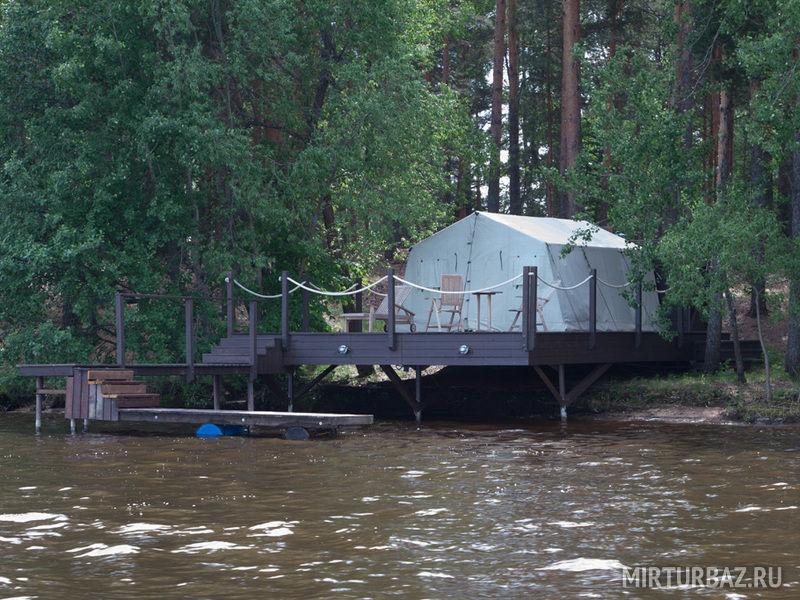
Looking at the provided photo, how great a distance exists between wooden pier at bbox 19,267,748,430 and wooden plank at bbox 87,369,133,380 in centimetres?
1

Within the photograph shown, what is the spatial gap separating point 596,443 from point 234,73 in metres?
9.05

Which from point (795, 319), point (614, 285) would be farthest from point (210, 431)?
point (795, 319)

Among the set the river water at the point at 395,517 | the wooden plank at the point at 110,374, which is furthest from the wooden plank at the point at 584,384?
the wooden plank at the point at 110,374

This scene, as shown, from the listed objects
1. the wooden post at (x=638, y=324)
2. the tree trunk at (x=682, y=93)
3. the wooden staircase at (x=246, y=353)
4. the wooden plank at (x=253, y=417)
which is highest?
the tree trunk at (x=682, y=93)

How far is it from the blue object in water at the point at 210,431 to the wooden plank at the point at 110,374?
1343 mm

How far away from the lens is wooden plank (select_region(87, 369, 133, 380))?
13781 millimetres

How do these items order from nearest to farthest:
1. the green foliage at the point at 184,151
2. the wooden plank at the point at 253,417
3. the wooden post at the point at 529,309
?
the wooden plank at the point at 253,417, the wooden post at the point at 529,309, the green foliage at the point at 184,151

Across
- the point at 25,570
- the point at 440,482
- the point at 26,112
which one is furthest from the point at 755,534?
the point at 26,112

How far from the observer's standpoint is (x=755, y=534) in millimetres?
6848

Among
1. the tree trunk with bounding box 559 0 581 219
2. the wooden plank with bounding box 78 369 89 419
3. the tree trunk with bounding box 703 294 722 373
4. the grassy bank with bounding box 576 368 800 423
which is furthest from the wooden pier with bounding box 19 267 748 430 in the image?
the tree trunk with bounding box 559 0 581 219

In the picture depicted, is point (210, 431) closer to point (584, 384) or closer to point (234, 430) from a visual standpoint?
point (234, 430)

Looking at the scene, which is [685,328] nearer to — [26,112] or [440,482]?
[440,482]

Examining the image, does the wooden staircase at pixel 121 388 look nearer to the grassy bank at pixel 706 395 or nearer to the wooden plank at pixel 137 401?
the wooden plank at pixel 137 401

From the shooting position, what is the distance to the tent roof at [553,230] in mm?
17266
